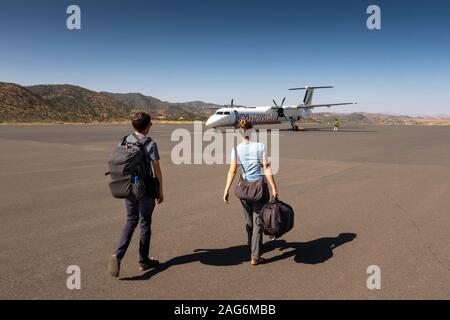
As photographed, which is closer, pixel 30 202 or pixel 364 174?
pixel 30 202

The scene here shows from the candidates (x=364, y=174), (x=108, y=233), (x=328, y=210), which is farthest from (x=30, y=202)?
(x=364, y=174)

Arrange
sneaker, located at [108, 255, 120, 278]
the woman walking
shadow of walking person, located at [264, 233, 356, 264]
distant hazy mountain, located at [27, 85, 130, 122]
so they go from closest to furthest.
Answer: sneaker, located at [108, 255, 120, 278] < the woman walking < shadow of walking person, located at [264, 233, 356, 264] < distant hazy mountain, located at [27, 85, 130, 122]

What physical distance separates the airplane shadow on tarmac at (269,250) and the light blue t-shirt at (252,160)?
116cm

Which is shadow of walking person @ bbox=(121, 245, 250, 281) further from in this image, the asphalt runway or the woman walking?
the woman walking

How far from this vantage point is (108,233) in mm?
5977

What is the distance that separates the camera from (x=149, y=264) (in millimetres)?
4648

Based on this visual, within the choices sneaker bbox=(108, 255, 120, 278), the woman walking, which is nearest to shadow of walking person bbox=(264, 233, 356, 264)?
the woman walking

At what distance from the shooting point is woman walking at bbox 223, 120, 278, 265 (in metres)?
4.73

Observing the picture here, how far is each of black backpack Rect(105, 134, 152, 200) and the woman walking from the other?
1.34m

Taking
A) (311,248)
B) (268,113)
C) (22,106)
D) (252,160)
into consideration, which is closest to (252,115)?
(268,113)

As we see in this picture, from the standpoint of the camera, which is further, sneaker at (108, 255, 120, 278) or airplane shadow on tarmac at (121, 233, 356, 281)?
airplane shadow on tarmac at (121, 233, 356, 281)

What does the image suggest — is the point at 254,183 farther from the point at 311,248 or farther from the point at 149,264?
the point at 149,264
